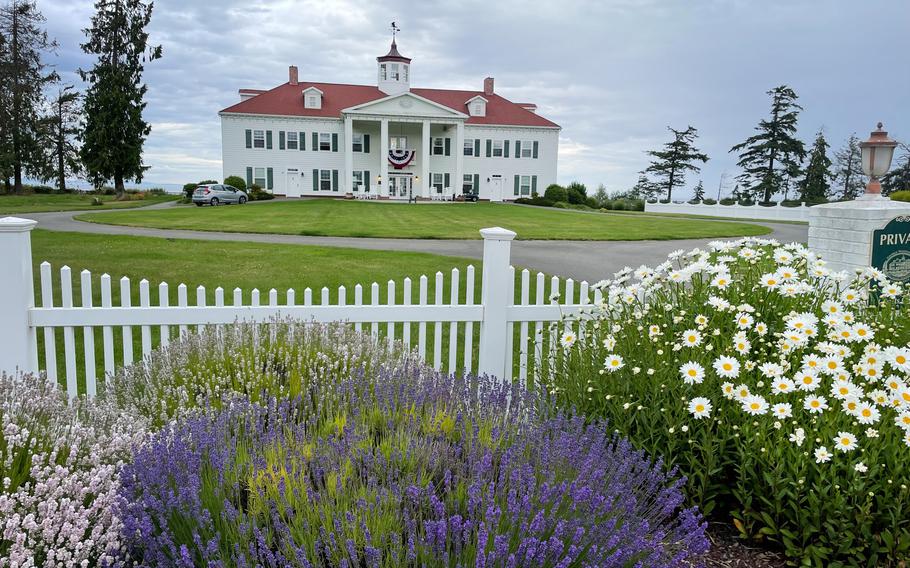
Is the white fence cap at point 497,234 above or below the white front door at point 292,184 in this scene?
below

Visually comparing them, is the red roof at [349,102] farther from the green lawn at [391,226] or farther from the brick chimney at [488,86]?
the green lawn at [391,226]

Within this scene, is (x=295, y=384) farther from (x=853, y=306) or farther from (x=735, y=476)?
(x=853, y=306)

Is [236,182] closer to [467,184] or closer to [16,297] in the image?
[467,184]

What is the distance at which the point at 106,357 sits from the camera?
16.9ft

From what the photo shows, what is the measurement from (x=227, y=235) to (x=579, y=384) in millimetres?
14732

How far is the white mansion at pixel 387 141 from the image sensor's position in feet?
148

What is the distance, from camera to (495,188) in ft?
159

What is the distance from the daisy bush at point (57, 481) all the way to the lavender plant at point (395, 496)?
114 millimetres

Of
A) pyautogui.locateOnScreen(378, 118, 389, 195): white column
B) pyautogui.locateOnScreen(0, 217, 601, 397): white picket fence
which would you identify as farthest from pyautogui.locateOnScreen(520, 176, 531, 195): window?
pyautogui.locateOnScreen(0, 217, 601, 397): white picket fence

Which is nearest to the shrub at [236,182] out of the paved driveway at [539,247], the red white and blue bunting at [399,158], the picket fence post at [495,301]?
the red white and blue bunting at [399,158]

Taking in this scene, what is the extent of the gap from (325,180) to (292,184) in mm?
2344

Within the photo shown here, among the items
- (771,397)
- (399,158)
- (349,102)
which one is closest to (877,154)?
(771,397)

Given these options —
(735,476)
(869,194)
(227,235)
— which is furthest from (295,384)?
(227,235)

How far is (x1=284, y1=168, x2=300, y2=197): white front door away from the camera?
150ft
